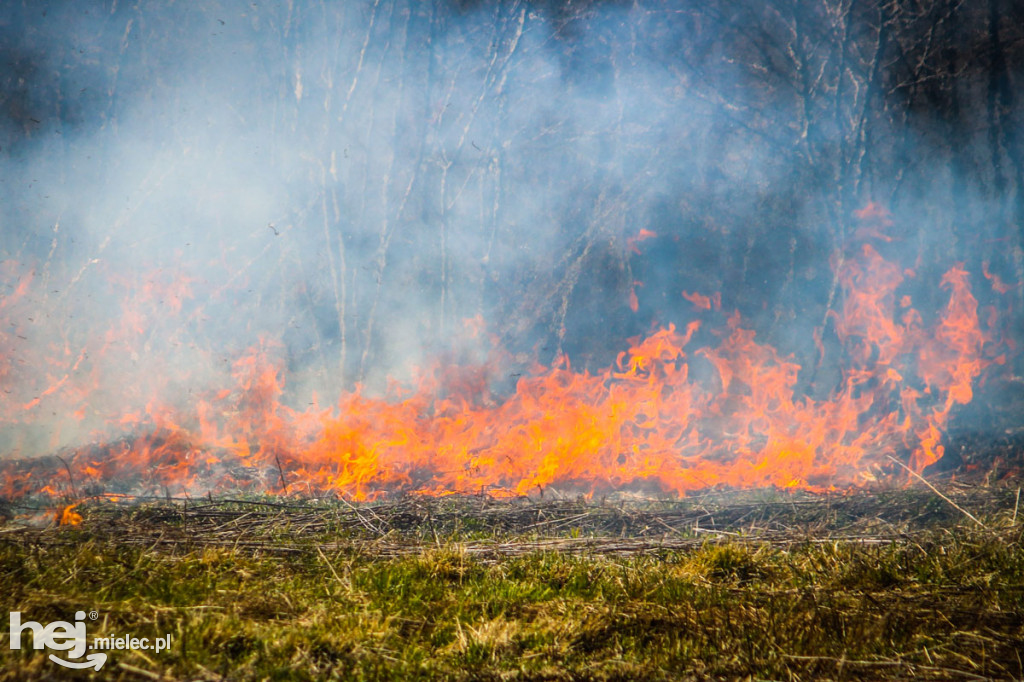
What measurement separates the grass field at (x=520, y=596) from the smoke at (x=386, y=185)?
3.42m

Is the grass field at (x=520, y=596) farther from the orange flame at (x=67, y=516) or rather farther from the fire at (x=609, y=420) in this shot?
the fire at (x=609, y=420)

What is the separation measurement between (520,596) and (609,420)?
3489 millimetres

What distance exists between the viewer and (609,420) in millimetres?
6312

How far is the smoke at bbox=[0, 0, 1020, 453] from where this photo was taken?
24.3 feet

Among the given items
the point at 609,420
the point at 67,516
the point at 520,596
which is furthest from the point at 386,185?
the point at 520,596

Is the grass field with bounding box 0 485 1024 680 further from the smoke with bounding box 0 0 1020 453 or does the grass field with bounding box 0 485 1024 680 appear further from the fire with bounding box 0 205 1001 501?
the smoke with bounding box 0 0 1020 453

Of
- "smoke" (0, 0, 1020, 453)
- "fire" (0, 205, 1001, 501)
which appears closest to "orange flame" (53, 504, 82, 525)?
"fire" (0, 205, 1001, 501)

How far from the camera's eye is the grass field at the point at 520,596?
2.34m

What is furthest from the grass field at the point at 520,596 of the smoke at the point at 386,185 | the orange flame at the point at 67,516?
the smoke at the point at 386,185

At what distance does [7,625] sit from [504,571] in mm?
2186

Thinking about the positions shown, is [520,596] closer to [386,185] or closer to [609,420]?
[609,420]

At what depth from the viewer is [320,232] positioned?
297 inches

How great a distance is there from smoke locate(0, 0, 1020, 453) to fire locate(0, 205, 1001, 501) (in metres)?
0.28

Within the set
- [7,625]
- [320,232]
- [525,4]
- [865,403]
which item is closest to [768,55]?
[525,4]
